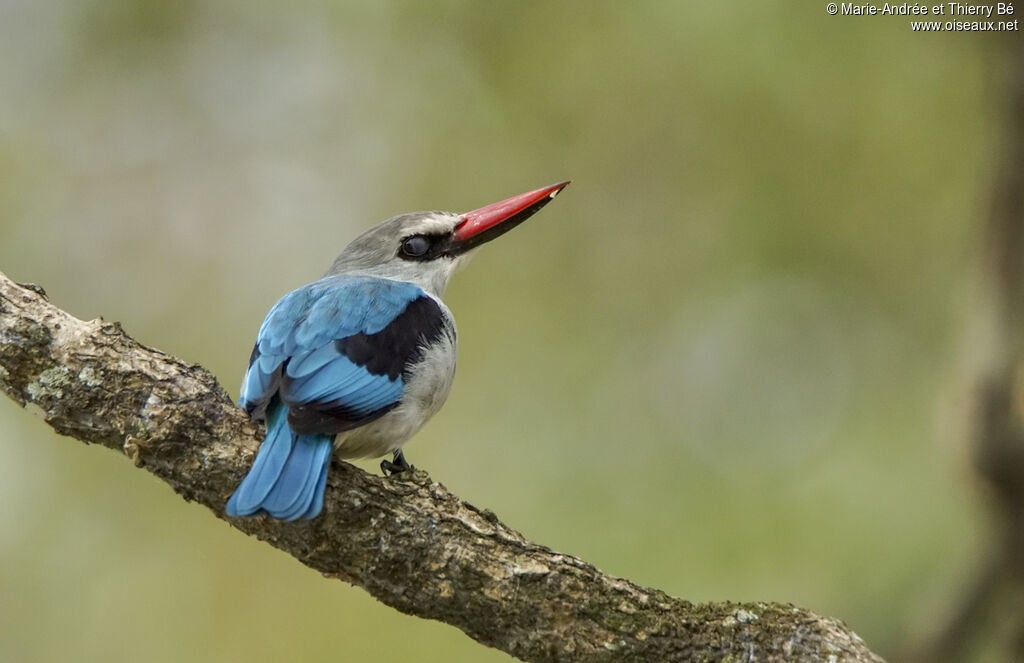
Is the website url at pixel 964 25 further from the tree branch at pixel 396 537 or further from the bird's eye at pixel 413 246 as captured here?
the tree branch at pixel 396 537

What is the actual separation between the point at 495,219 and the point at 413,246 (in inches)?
15.0

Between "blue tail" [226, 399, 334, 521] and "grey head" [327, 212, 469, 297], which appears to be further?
"grey head" [327, 212, 469, 297]

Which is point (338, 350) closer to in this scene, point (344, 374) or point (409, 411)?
point (344, 374)

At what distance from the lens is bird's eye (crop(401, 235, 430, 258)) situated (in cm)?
468

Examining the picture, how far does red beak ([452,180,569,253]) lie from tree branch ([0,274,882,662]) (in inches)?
70.0

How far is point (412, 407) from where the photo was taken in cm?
371

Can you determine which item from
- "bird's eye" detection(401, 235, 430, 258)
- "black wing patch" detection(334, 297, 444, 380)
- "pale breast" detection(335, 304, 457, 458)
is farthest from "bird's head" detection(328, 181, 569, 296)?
"pale breast" detection(335, 304, 457, 458)

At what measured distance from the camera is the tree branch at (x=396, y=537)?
9.32 ft

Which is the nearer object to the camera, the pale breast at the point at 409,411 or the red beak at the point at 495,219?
the pale breast at the point at 409,411

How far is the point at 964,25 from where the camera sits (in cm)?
504

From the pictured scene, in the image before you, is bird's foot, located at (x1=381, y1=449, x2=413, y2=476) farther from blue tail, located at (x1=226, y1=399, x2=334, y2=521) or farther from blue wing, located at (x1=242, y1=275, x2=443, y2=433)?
blue tail, located at (x1=226, y1=399, x2=334, y2=521)

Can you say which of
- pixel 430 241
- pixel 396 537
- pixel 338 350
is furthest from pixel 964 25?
pixel 396 537

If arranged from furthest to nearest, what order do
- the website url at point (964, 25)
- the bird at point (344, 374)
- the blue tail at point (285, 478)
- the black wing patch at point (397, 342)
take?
the website url at point (964, 25) < the black wing patch at point (397, 342) < the bird at point (344, 374) < the blue tail at point (285, 478)

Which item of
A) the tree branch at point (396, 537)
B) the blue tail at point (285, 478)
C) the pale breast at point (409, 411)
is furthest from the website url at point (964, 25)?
the blue tail at point (285, 478)
